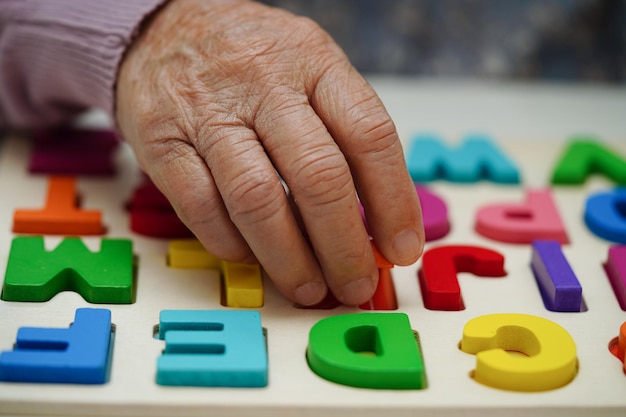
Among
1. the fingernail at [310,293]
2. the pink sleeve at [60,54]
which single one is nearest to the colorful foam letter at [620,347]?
the fingernail at [310,293]

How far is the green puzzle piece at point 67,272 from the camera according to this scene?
651 mm

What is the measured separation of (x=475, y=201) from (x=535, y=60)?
0.44 meters

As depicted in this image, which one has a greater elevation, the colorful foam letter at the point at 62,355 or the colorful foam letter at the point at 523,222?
the colorful foam letter at the point at 523,222

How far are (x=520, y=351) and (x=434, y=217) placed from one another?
189mm

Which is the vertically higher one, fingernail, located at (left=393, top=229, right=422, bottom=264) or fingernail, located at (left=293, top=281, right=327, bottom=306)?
fingernail, located at (left=393, top=229, right=422, bottom=264)

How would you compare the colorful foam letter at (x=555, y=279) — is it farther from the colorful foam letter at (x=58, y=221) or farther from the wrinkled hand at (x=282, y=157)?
the colorful foam letter at (x=58, y=221)

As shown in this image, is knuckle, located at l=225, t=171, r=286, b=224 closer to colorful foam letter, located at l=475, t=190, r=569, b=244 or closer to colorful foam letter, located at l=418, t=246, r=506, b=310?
colorful foam letter, located at l=418, t=246, r=506, b=310

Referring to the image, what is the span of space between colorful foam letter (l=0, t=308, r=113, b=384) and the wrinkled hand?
126mm

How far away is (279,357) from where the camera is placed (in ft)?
1.97

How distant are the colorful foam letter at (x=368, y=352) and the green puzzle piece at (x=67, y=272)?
0.17 m

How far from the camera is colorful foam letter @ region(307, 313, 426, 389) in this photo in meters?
0.57

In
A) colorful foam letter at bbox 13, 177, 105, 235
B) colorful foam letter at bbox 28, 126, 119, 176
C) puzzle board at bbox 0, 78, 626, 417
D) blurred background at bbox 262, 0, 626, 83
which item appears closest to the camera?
puzzle board at bbox 0, 78, 626, 417

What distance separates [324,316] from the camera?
660 mm

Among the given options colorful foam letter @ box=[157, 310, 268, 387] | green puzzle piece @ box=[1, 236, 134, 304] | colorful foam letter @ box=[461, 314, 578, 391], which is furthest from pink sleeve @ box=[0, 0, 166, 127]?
colorful foam letter @ box=[461, 314, 578, 391]
